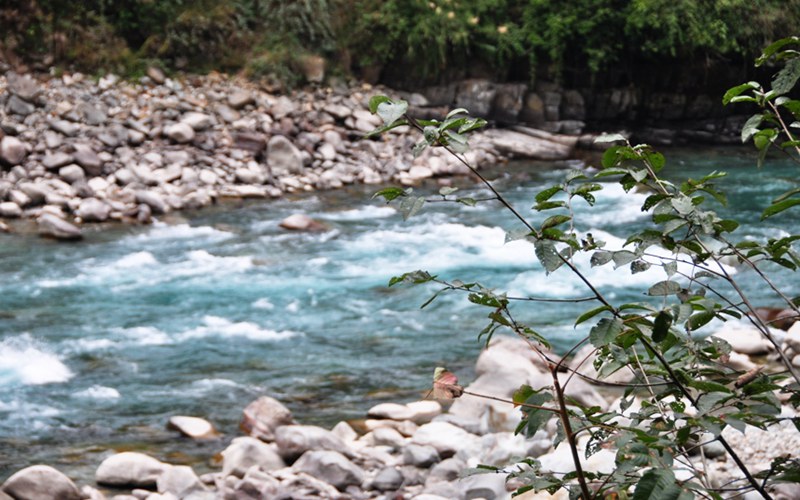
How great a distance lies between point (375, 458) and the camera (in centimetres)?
331

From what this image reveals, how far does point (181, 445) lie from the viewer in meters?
3.55

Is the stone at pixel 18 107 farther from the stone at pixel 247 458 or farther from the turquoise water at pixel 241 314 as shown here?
the stone at pixel 247 458

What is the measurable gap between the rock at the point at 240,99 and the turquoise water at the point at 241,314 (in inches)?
91.8

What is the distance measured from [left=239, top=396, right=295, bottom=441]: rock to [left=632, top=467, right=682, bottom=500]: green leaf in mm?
2747

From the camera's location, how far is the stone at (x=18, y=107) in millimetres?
8836

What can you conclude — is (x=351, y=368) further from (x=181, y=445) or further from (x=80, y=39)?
(x=80, y=39)

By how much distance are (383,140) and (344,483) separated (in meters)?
7.68

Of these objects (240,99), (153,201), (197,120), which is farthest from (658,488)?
(240,99)

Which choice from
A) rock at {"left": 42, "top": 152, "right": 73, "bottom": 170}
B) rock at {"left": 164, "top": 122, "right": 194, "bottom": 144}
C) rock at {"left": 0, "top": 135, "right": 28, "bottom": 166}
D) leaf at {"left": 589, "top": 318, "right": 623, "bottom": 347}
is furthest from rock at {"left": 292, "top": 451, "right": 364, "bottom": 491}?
rock at {"left": 164, "top": 122, "right": 194, "bottom": 144}

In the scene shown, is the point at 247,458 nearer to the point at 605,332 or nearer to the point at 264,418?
the point at 264,418

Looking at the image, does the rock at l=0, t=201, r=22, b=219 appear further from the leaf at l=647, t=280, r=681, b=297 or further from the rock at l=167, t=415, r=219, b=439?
the leaf at l=647, t=280, r=681, b=297

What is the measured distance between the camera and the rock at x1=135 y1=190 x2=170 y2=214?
788 centimetres

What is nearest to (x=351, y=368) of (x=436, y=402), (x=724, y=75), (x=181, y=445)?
(x=436, y=402)

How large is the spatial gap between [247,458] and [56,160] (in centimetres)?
593
